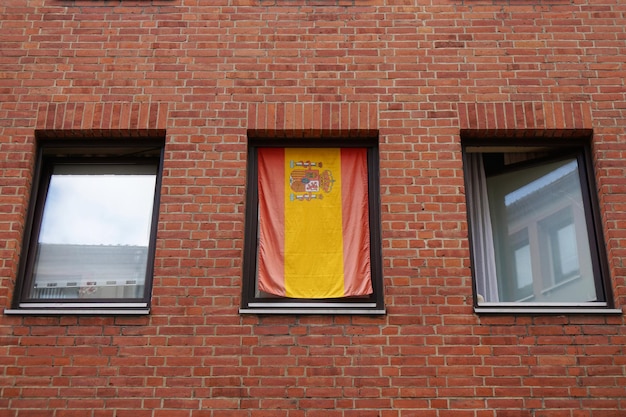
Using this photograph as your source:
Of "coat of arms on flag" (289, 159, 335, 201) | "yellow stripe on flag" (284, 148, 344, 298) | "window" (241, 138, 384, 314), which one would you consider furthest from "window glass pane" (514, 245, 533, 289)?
"coat of arms on flag" (289, 159, 335, 201)

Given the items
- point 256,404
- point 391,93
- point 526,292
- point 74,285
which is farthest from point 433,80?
point 74,285

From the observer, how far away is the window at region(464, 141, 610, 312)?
6.45 meters

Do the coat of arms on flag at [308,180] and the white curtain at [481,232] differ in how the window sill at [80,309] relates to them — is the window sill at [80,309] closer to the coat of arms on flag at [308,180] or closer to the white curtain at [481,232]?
the coat of arms on flag at [308,180]

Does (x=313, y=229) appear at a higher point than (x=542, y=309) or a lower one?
higher

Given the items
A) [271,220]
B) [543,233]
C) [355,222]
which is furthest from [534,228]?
[271,220]

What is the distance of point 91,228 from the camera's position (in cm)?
680

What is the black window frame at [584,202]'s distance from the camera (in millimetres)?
6152

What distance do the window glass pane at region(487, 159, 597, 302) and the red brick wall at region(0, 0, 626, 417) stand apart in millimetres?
326

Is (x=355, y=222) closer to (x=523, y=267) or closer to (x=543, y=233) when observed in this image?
(x=523, y=267)

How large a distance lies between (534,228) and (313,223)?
202 centimetres

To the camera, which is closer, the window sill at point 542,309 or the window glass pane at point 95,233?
the window sill at point 542,309

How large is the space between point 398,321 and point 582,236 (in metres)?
1.90

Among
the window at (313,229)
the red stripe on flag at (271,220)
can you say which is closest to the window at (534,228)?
the window at (313,229)

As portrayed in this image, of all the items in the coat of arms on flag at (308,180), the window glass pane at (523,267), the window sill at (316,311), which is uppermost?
the coat of arms on flag at (308,180)
